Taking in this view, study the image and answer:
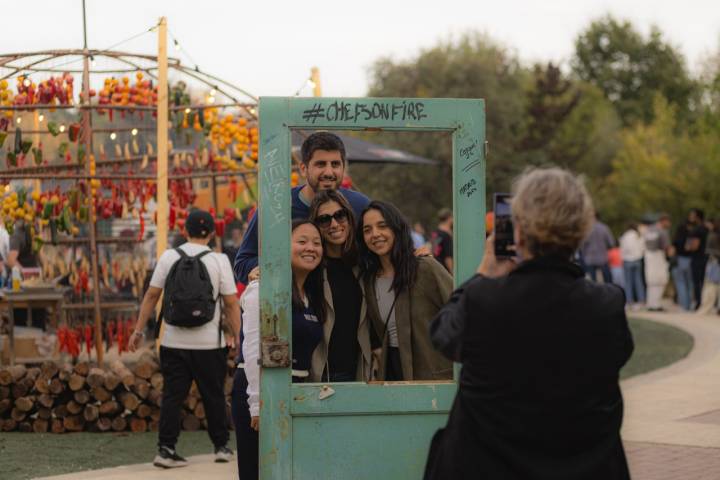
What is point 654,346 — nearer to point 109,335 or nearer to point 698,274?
point 698,274

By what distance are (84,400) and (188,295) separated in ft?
6.85

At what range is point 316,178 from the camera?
18.6 feet

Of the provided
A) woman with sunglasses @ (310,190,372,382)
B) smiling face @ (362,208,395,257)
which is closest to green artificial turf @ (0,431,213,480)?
woman with sunglasses @ (310,190,372,382)

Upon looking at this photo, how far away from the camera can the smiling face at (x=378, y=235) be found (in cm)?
545

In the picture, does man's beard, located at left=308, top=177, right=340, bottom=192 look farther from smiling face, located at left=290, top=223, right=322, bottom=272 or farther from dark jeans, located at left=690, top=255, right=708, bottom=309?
dark jeans, located at left=690, top=255, right=708, bottom=309

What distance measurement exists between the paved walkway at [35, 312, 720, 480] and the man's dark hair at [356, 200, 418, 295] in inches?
122

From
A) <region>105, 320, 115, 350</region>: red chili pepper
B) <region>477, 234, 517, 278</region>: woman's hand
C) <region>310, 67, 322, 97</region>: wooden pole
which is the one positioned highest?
<region>310, 67, 322, 97</region>: wooden pole

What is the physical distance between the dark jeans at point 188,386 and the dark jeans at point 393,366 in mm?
3425

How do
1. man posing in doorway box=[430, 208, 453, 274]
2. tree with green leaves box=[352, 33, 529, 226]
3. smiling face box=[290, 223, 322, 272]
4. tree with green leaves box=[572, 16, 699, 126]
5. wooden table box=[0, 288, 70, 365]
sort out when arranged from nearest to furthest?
smiling face box=[290, 223, 322, 272] → wooden table box=[0, 288, 70, 365] → man posing in doorway box=[430, 208, 453, 274] → tree with green leaves box=[352, 33, 529, 226] → tree with green leaves box=[572, 16, 699, 126]

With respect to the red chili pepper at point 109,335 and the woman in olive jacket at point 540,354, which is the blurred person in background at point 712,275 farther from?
the woman in olive jacket at point 540,354

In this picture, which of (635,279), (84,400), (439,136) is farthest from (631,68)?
(84,400)

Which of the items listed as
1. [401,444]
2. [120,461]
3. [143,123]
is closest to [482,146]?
[401,444]

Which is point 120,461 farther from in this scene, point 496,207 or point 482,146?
point 496,207

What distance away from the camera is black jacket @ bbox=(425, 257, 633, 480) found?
353 centimetres
